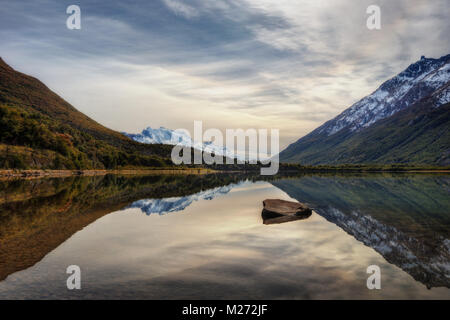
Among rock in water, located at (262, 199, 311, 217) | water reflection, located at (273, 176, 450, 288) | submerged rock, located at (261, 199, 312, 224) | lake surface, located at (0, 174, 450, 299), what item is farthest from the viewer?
rock in water, located at (262, 199, 311, 217)

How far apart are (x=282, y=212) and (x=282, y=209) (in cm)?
79

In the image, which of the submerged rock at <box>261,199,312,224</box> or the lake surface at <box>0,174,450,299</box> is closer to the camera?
the lake surface at <box>0,174,450,299</box>

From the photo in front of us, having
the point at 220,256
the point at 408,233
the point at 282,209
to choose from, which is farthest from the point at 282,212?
the point at 220,256

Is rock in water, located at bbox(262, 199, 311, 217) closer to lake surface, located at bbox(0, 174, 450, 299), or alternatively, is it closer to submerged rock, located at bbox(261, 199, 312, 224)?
submerged rock, located at bbox(261, 199, 312, 224)

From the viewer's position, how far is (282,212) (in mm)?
34594

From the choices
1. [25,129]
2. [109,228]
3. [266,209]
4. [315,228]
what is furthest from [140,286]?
[25,129]

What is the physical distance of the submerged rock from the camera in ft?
111

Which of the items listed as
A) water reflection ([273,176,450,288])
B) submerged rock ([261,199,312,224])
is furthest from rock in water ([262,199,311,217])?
water reflection ([273,176,450,288])

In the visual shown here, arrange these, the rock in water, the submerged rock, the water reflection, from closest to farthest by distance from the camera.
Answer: the water reflection < the submerged rock < the rock in water

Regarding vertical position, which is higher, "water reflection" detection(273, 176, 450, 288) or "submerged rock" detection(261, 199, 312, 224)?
"submerged rock" detection(261, 199, 312, 224)

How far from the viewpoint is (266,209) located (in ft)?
115

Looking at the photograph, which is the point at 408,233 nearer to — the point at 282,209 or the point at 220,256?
the point at 282,209
